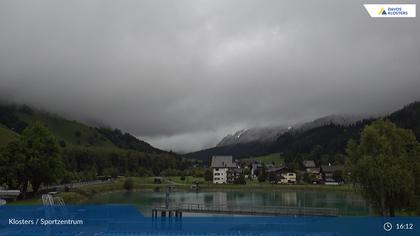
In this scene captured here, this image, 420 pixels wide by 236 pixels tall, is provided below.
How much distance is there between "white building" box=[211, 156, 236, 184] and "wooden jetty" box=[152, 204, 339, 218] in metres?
97.1

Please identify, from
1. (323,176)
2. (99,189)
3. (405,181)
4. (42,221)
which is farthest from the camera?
(323,176)

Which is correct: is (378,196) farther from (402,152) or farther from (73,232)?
(73,232)

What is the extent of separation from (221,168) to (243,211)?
383 ft

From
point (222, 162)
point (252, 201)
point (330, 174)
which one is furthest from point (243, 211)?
point (330, 174)

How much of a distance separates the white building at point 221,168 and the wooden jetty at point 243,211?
319ft

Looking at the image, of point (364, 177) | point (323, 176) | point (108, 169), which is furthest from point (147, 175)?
point (364, 177)

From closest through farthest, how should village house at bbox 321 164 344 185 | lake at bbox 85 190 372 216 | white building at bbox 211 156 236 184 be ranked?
lake at bbox 85 190 372 216 < white building at bbox 211 156 236 184 < village house at bbox 321 164 344 185

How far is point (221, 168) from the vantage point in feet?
583

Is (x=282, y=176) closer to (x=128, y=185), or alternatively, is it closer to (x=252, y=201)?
(x=128, y=185)

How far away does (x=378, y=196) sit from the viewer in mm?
42875

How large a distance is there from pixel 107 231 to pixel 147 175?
154 metres

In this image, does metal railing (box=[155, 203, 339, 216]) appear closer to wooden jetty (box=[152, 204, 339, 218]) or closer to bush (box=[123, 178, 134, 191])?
wooden jetty (box=[152, 204, 339, 218])

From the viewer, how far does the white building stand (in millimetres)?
167875

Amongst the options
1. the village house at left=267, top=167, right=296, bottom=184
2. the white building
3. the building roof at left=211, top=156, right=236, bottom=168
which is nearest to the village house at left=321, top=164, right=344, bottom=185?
the village house at left=267, top=167, right=296, bottom=184
